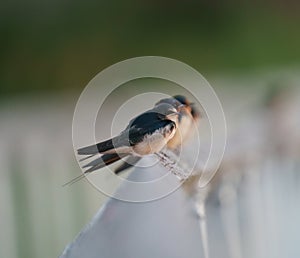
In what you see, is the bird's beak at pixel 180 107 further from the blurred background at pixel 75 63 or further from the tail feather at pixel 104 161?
the blurred background at pixel 75 63

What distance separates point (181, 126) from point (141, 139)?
0.10 feet

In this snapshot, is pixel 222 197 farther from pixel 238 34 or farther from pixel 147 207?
Result: pixel 238 34

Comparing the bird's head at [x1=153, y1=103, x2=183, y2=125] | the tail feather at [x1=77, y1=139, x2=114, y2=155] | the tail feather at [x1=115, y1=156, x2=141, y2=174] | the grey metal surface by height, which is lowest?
the grey metal surface

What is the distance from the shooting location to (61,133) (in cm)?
136

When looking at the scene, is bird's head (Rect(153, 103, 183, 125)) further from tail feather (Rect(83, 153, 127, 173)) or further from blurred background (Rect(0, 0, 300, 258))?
blurred background (Rect(0, 0, 300, 258))

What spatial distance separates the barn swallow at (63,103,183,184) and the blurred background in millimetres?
380

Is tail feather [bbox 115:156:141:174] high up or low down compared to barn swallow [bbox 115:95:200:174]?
down

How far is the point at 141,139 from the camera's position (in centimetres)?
34

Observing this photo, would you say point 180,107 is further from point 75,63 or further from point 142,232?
point 75,63

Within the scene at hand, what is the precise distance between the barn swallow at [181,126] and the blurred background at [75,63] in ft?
1.15

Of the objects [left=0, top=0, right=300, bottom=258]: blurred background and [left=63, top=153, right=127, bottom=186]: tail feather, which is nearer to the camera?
[left=63, top=153, right=127, bottom=186]: tail feather

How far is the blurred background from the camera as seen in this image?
3.48 ft

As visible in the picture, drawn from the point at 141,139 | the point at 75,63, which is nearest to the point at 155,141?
the point at 141,139

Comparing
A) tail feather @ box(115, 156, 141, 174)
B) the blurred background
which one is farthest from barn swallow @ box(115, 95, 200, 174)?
the blurred background
